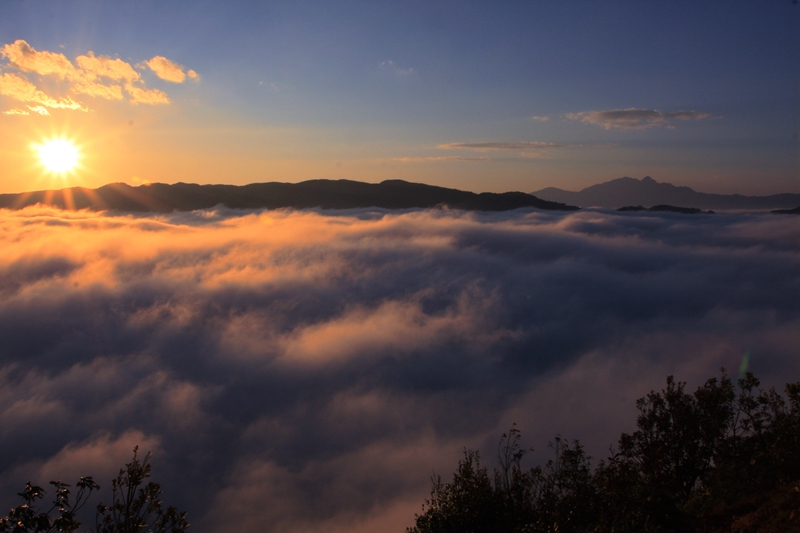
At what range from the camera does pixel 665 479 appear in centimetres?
1602

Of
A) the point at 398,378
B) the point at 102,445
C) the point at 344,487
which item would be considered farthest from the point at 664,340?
the point at 102,445

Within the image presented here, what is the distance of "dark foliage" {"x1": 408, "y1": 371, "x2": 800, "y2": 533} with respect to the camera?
12086 millimetres

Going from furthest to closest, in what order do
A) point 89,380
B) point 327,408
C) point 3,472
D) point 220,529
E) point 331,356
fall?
point 331,356 < point 89,380 < point 327,408 < point 3,472 < point 220,529

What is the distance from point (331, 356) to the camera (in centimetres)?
15438

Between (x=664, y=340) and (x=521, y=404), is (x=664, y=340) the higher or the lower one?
the higher one

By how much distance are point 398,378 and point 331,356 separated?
24.7 meters

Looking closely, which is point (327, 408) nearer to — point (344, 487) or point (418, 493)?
point (344, 487)

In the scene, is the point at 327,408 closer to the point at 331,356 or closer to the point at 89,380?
the point at 331,356

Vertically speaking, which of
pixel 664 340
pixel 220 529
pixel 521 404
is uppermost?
pixel 664 340

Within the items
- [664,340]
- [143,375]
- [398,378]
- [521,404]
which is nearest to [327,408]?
[398,378]

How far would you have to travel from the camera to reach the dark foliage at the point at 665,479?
12086 mm

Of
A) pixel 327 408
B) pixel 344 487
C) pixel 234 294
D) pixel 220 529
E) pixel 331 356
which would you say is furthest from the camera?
pixel 234 294

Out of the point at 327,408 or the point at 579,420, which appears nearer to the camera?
the point at 579,420

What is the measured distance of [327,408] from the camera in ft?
411
